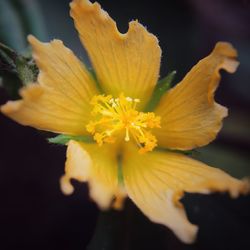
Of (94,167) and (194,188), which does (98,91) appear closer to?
(94,167)

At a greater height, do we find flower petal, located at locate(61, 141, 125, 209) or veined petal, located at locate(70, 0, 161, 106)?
veined petal, located at locate(70, 0, 161, 106)

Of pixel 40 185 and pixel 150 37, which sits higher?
pixel 150 37

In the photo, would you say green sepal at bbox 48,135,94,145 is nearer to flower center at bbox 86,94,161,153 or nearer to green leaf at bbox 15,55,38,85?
flower center at bbox 86,94,161,153

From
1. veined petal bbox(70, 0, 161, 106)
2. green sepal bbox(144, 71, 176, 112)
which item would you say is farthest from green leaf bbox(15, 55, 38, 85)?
green sepal bbox(144, 71, 176, 112)

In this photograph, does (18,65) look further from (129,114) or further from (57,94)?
(129,114)


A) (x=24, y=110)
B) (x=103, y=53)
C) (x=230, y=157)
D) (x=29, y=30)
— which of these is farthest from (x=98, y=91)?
(x=230, y=157)

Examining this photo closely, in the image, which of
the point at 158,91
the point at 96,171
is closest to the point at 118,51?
the point at 158,91

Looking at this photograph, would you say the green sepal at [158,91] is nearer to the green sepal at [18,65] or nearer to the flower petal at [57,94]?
the flower petal at [57,94]
